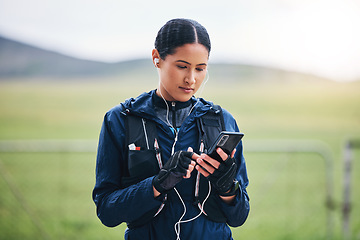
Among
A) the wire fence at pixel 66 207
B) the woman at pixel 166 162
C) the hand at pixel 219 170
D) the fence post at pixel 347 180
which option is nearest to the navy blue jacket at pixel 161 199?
the woman at pixel 166 162

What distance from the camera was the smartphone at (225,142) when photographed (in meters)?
1.00

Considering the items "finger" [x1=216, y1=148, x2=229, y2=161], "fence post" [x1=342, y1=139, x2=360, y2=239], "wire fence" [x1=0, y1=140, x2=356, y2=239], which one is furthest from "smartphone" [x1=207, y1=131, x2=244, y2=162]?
"fence post" [x1=342, y1=139, x2=360, y2=239]

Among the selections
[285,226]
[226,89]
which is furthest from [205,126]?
[226,89]

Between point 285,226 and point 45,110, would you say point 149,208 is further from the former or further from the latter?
point 45,110

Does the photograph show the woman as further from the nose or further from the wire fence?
the wire fence

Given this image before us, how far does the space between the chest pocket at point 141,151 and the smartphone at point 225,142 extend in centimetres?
18

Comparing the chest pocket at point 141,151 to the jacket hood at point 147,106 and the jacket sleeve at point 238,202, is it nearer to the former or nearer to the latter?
the jacket hood at point 147,106

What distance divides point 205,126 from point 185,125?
67 mm

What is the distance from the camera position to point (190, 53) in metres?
1.10

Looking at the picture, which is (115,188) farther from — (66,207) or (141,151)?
(66,207)

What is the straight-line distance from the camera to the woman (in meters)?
1.10

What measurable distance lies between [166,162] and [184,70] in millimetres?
287

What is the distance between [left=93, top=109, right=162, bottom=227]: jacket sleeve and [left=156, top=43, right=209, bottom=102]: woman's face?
19 cm

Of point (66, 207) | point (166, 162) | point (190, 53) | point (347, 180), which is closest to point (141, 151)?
point (166, 162)
